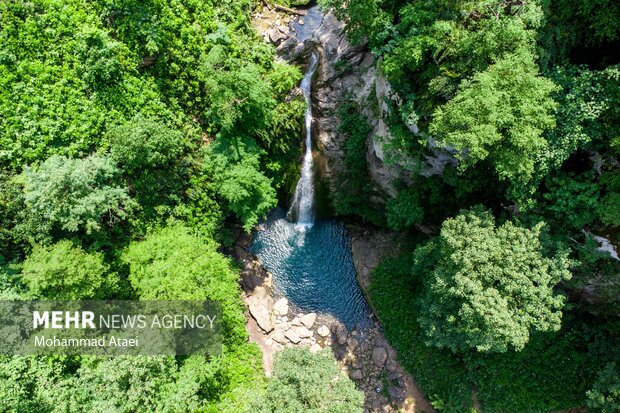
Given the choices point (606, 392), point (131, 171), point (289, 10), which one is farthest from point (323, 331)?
point (289, 10)

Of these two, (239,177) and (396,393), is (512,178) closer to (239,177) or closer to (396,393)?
(239,177)

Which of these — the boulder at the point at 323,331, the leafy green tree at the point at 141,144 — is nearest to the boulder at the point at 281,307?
the boulder at the point at 323,331

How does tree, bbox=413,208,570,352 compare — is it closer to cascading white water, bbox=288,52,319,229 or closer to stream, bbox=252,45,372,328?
stream, bbox=252,45,372,328

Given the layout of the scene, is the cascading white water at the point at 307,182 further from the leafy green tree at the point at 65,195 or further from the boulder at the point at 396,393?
the boulder at the point at 396,393

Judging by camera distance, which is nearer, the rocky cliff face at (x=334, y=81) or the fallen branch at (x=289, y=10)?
the rocky cliff face at (x=334, y=81)

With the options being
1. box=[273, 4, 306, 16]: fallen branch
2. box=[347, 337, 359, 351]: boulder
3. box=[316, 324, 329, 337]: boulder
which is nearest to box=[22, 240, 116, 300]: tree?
box=[316, 324, 329, 337]: boulder

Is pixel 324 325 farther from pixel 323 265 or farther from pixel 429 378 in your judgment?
pixel 429 378

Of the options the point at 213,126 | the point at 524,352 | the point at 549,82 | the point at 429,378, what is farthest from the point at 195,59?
the point at 524,352
